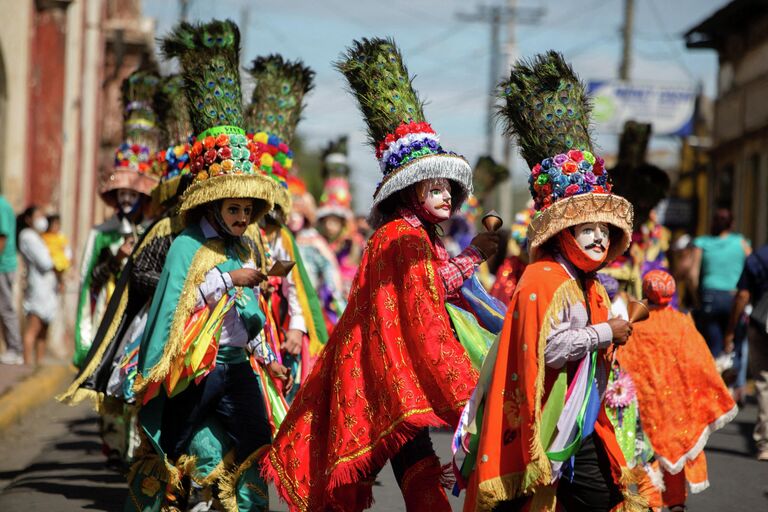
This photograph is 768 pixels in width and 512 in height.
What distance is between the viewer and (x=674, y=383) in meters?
8.10

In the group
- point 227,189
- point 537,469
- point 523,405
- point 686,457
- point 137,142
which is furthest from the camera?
point 137,142

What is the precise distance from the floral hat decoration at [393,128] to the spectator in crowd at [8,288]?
8563mm

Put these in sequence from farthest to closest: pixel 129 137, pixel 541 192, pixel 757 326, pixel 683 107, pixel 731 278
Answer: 1. pixel 683 107
2. pixel 731 278
3. pixel 757 326
4. pixel 129 137
5. pixel 541 192

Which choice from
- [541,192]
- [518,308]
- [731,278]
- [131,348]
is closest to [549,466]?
[518,308]

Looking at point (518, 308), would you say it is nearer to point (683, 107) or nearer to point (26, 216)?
point (26, 216)

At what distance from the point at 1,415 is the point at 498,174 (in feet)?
24.2

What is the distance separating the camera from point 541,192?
5.86 meters

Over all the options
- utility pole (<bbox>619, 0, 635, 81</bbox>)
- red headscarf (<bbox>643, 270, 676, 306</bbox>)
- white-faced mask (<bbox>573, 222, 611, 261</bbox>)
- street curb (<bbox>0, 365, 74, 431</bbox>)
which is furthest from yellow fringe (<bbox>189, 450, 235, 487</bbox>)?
utility pole (<bbox>619, 0, 635, 81</bbox>)

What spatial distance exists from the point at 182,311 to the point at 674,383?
314 centimetres

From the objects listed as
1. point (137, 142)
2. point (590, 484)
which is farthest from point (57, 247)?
point (590, 484)

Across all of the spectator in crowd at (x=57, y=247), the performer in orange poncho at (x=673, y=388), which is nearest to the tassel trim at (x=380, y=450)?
the performer in orange poncho at (x=673, y=388)

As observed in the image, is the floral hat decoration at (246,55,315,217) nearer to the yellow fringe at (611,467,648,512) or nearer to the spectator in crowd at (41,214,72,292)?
the yellow fringe at (611,467,648,512)

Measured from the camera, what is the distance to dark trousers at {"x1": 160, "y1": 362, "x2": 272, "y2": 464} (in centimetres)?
677

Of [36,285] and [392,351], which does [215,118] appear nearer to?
[392,351]
